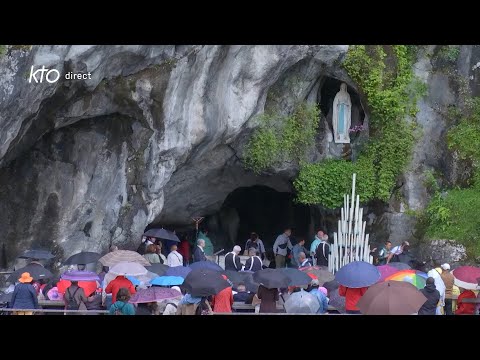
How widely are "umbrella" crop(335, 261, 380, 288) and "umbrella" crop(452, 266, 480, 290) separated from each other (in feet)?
5.36

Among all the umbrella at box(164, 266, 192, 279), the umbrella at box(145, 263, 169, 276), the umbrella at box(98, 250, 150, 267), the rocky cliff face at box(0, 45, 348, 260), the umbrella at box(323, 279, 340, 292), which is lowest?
the umbrella at box(323, 279, 340, 292)

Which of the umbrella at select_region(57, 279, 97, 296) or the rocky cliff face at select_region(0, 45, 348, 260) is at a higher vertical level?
the rocky cliff face at select_region(0, 45, 348, 260)

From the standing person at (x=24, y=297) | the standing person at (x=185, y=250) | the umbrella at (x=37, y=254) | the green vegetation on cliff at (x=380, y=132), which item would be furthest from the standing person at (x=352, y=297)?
the standing person at (x=185, y=250)

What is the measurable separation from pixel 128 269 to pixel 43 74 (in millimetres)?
4277

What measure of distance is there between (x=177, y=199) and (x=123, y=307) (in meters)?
11.4

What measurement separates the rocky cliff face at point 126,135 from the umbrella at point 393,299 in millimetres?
7954

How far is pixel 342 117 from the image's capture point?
23453mm

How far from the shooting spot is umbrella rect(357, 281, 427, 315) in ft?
40.9

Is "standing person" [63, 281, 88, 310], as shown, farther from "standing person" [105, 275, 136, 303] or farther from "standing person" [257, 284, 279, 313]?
"standing person" [257, 284, 279, 313]

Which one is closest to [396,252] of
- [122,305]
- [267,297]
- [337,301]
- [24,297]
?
[337,301]

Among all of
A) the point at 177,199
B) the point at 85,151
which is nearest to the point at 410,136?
the point at 177,199

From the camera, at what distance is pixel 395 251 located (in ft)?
67.7

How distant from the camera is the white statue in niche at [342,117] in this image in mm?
23312

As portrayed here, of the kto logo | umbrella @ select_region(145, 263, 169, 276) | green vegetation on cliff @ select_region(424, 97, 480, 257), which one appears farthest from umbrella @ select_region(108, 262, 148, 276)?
green vegetation on cliff @ select_region(424, 97, 480, 257)
